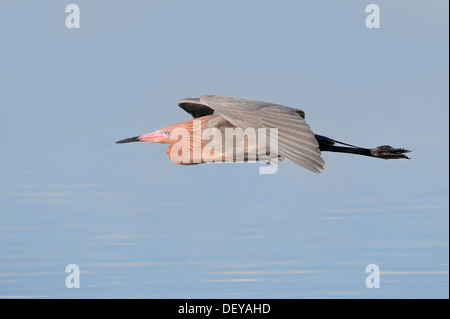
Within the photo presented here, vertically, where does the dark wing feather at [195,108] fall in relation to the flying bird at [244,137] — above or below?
above

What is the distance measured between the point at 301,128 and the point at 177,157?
162cm

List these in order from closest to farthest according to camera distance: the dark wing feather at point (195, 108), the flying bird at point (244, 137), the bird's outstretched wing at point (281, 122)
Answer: the bird's outstretched wing at point (281, 122), the flying bird at point (244, 137), the dark wing feather at point (195, 108)

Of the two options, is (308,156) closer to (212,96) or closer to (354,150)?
(212,96)

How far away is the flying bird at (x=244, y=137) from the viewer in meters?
7.33

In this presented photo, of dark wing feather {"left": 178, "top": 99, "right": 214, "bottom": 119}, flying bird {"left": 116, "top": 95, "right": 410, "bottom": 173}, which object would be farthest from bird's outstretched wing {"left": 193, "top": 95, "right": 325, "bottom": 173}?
dark wing feather {"left": 178, "top": 99, "right": 214, "bottom": 119}

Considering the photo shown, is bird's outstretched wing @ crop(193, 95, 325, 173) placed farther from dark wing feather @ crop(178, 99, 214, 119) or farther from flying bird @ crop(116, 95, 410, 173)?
dark wing feather @ crop(178, 99, 214, 119)

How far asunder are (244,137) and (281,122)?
2.52ft

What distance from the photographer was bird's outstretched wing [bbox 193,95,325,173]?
7156mm

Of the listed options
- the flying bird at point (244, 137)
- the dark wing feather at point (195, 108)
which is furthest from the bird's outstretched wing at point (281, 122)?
the dark wing feather at point (195, 108)

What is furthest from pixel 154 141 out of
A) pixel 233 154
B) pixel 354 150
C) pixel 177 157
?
pixel 354 150

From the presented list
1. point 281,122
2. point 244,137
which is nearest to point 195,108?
point 244,137

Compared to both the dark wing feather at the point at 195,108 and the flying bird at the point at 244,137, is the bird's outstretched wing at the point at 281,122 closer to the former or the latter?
the flying bird at the point at 244,137

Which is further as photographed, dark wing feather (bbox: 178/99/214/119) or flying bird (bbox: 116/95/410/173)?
dark wing feather (bbox: 178/99/214/119)

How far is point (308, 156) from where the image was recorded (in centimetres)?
717
